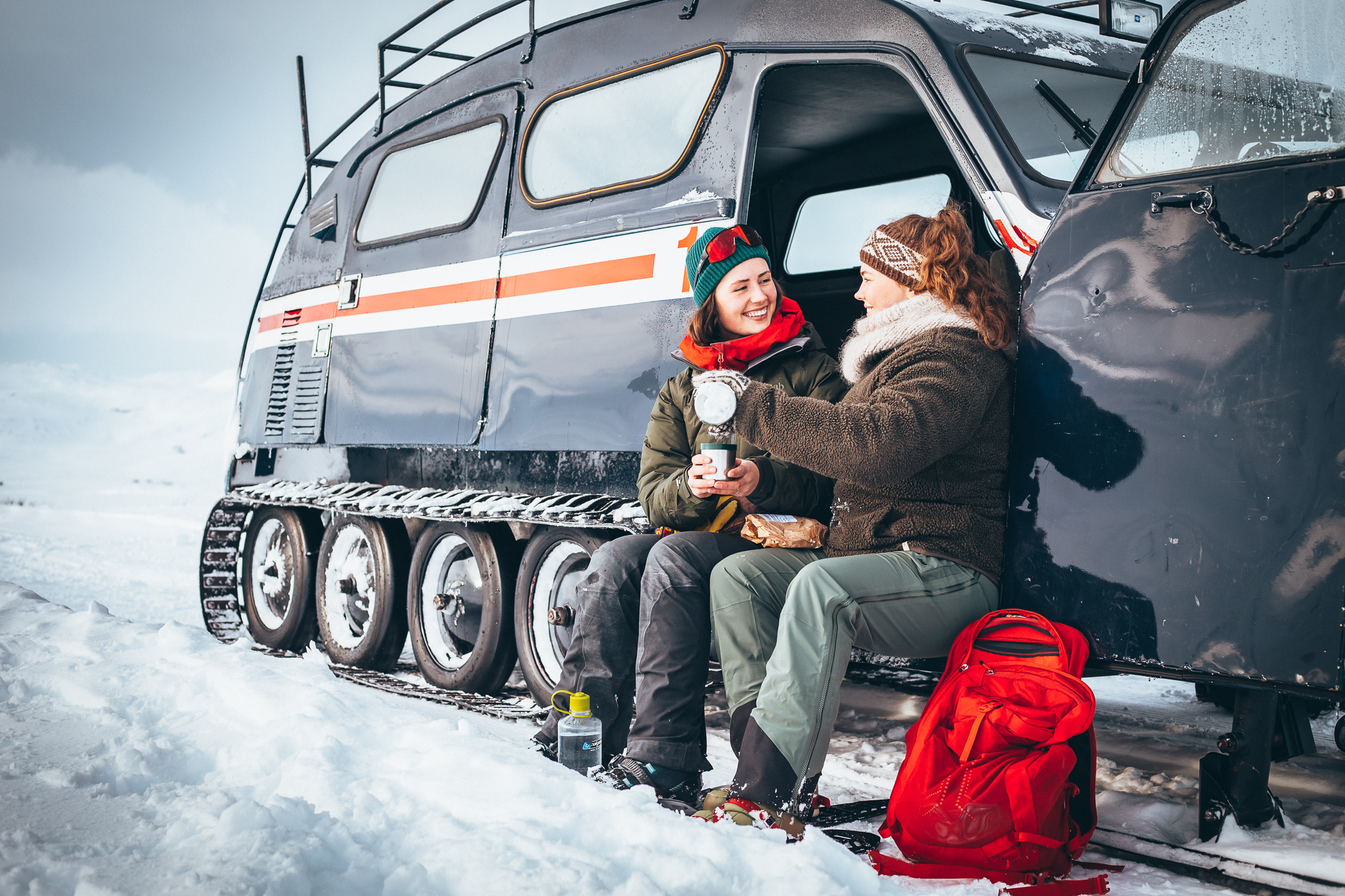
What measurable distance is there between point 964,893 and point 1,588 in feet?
15.7

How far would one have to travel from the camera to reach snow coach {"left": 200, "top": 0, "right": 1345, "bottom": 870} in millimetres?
2492

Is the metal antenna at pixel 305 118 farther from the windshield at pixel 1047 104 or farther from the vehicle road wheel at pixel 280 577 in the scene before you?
the windshield at pixel 1047 104

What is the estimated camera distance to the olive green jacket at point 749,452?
322cm

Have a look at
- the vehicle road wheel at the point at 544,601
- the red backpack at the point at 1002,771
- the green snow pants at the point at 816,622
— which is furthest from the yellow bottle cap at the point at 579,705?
the vehicle road wheel at the point at 544,601

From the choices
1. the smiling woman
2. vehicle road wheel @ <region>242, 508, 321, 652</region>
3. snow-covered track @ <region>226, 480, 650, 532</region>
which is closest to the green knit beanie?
the smiling woman

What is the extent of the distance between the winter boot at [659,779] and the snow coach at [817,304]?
1.04 metres

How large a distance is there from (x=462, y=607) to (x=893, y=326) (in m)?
2.94

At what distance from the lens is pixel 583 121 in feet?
15.0

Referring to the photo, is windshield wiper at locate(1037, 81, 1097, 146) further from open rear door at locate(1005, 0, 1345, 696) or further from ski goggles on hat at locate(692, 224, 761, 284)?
ski goggles on hat at locate(692, 224, 761, 284)

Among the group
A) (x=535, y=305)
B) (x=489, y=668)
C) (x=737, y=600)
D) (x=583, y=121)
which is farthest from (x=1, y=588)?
(x=737, y=600)

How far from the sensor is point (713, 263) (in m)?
3.50

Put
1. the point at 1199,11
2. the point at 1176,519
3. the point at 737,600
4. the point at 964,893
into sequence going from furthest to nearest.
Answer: the point at 737,600 → the point at 1199,11 → the point at 1176,519 → the point at 964,893

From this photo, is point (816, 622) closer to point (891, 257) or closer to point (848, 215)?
point (891, 257)

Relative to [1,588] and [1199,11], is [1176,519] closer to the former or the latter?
[1199,11]
